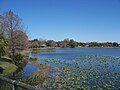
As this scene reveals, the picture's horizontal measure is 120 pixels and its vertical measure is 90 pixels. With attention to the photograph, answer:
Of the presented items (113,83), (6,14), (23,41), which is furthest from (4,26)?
(113,83)

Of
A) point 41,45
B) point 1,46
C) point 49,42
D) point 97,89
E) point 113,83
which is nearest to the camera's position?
point 97,89

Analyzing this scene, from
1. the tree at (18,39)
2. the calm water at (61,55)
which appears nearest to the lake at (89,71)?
the calm water at (61,55)

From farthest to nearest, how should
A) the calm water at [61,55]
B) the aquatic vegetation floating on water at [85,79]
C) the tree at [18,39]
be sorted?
the tree at [18,39] < the calm water at [61,55] < the aquatic vegetation floating on water at [85,79]

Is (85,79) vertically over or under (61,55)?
under

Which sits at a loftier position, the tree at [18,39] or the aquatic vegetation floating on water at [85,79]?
the tree at [18,39]

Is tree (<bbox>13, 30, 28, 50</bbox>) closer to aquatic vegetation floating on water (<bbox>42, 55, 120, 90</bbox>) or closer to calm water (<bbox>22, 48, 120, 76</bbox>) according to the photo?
calm water (<bbox>22, 48, 120, 76</bbox>)

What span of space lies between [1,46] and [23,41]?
16133mm

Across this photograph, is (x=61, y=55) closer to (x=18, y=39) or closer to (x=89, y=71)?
(x=18, y=39)

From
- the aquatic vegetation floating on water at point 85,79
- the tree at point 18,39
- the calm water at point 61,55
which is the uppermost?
the tree at point 18,39

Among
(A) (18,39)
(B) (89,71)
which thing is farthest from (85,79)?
(A) (18,39)

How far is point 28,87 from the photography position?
4406 millimetres

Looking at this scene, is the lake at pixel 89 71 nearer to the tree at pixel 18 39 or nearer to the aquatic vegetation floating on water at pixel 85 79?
the aquatic vegetation floating on water at pixel 85 79

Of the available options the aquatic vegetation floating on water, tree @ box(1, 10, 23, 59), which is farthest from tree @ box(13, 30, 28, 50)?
the aquatic vegetation floating on water

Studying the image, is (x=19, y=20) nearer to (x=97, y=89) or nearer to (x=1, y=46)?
(x=1, y=46)
